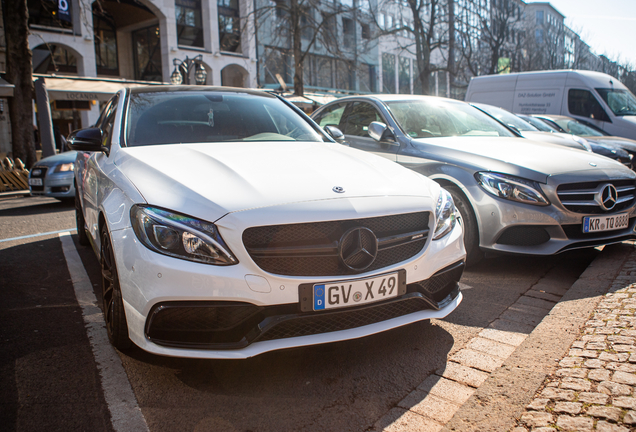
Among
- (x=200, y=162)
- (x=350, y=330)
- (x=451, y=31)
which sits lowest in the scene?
(x=350, y=330)

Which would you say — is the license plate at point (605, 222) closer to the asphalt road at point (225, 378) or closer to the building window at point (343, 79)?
the asphalt road at point (225, 378)

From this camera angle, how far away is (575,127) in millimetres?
11602

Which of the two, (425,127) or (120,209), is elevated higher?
(425,127)

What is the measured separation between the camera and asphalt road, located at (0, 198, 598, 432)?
7.43 feet

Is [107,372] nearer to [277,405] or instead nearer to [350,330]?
[277,405]

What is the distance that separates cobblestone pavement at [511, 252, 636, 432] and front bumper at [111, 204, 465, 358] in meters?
0.80

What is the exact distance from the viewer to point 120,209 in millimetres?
2699

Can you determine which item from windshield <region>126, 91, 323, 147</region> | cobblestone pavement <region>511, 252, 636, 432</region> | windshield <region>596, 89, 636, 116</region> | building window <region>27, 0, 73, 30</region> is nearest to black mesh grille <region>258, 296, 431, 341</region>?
cobblestone pavement <region>511, 252, 636, 432</region>

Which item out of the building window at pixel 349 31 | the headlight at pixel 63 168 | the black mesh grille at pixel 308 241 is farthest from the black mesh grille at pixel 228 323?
the building window at pixel 349 31

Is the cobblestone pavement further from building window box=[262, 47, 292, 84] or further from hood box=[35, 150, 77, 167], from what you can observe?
building window box=[262, 47, 292, 84]

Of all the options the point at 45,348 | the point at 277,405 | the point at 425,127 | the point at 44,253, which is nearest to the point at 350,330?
the point at 277,405

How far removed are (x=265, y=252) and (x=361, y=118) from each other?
4.00 meters

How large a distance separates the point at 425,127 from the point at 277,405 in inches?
152

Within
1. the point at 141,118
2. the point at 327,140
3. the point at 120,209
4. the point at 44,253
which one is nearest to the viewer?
the point at 120,209
